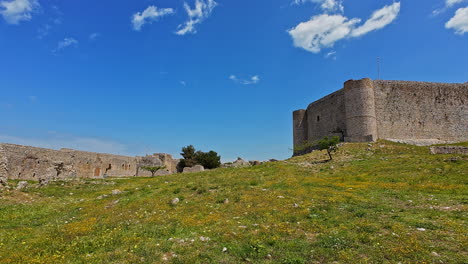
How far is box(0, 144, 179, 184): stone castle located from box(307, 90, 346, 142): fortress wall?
29.7 metres

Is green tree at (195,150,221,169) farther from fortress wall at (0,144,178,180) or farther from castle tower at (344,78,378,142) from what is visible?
castle tower at (344,78,378,142)

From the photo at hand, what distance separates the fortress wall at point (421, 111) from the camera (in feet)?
136

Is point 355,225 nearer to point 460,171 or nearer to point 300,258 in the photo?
point 300,258

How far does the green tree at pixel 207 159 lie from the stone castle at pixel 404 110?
25363 mm

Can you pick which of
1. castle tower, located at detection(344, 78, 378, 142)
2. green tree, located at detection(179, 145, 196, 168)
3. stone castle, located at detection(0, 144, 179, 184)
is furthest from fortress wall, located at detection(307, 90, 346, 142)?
stone castle, located at detection(0, 144, 179, 184)

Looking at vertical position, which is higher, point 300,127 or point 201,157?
point 300,127

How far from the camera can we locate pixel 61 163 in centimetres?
2453

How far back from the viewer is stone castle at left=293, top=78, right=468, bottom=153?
39500mm

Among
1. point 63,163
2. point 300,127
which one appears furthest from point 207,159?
point 63,163

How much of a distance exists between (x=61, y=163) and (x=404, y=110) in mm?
48850

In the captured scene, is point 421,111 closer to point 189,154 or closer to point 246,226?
point 189,154

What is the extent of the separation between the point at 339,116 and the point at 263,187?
3432cm

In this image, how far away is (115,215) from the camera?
915 cm

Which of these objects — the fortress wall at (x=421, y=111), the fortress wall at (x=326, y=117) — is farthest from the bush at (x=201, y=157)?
the fortress wall at (x=421, y=111)
